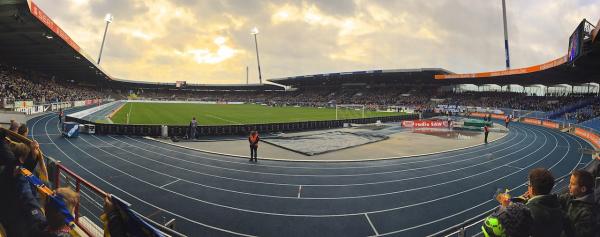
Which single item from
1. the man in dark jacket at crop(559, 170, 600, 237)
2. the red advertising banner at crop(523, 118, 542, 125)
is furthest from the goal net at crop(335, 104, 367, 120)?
the man in dark jacket at crop(559, 170, 600, 237)

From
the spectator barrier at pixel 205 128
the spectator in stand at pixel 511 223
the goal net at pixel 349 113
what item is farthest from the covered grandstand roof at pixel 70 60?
the spectator in stand at pixel 511 223

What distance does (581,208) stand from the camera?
3.11m

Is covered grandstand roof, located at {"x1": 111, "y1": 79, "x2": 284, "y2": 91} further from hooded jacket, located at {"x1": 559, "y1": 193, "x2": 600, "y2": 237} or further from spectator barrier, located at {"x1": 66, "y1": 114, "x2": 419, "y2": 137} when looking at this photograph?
hooded jacket, located at {"x1": 559, "y1": 193, "x2": 600, "y2": 237}

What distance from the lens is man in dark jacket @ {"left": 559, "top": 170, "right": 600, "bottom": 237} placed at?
3.04m

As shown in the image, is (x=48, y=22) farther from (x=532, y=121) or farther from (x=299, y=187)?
(x=532, y=121)

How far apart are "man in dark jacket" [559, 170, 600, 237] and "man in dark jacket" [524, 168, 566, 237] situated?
0.27 metres

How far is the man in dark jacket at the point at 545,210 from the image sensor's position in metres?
2.85

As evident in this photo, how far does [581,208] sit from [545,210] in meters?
0.61

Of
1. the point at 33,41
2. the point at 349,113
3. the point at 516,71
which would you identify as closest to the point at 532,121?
the point at 516,71

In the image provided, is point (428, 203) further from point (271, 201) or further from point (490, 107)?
point (490, 107)

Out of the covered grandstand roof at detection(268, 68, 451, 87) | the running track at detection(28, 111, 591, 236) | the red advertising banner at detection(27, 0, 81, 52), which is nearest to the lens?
the running track at detection(28, 111, 591, 236)

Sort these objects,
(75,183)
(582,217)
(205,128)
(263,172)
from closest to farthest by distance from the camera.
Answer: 1. (582,217)
2. (75,183)
3. (263,172)
4. (205,128)

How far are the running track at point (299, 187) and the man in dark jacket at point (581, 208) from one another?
473 centimetres

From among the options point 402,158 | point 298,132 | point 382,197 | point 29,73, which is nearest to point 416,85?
point 298,132
